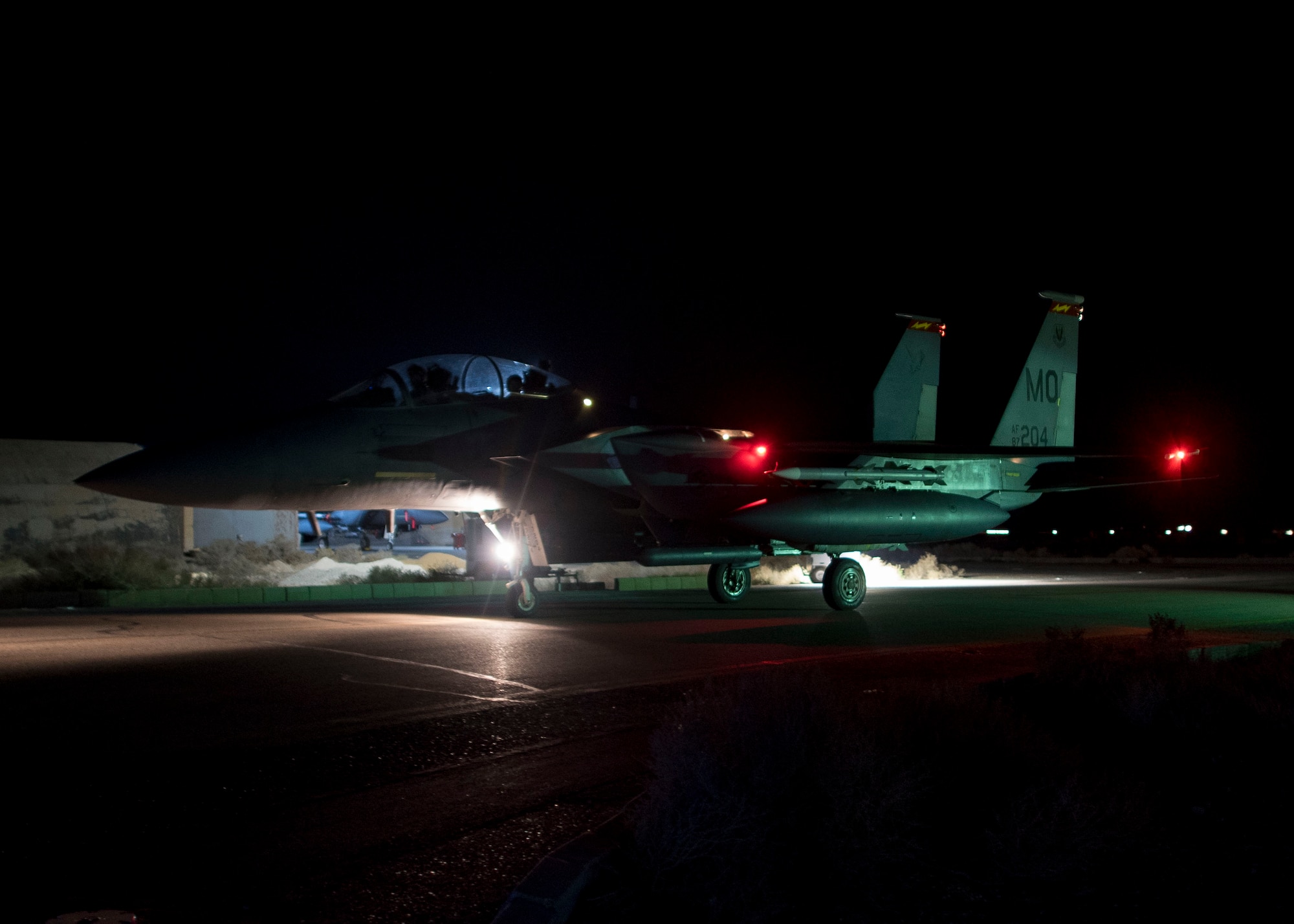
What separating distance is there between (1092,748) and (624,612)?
936 cm

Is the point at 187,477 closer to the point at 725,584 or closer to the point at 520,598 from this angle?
the point at 520,598

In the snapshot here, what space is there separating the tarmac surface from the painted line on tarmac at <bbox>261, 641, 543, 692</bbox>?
5 cm

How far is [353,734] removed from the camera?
20.1 ft

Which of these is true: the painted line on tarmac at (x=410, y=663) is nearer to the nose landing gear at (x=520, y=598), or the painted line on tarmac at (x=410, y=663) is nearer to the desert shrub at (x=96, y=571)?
the nose landing gear at (x=520, y=598)

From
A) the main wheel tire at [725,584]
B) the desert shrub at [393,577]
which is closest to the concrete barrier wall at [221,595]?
the desert shrub at [393,577]

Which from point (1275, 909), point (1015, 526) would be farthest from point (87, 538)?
point (1015, 526)

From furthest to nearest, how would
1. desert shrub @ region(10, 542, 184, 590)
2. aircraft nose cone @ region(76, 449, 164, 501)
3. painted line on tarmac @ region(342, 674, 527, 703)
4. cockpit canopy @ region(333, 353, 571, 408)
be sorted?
desert shrub @ region(10, 542, 184, 590) < cockpit canopy @ region(333, 353, 571, 408) < aircraft nose cone @ region(76, 449, 164, 501) < painted line on tarmac @ region(342, 674, 527, 703)

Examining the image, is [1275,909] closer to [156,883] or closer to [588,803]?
[588,803]

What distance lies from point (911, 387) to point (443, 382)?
33.2 feet

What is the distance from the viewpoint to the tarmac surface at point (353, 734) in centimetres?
372

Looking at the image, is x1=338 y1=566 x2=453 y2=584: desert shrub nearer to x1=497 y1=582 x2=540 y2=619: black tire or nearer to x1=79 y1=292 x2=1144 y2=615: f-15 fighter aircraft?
x1=497 y1=582 x2=540 y2=619: black tire

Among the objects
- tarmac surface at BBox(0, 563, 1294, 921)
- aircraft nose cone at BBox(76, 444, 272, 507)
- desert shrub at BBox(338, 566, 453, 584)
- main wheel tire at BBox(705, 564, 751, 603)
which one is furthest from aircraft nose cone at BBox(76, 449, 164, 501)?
desert shrub at BBox(338, 566, 453, 584)

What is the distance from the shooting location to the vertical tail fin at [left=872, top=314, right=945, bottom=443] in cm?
1947

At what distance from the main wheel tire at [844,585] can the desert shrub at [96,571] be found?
40.5ft
